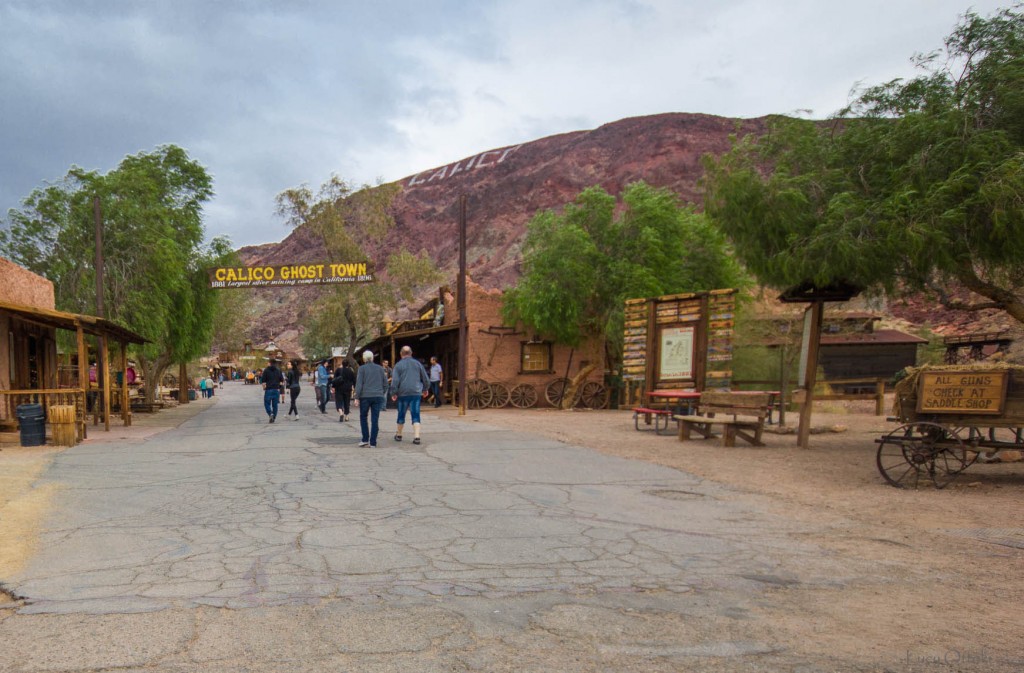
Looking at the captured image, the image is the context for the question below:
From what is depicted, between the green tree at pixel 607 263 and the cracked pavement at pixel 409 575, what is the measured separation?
14.5 m

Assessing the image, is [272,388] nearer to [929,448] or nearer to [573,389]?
[573,389]

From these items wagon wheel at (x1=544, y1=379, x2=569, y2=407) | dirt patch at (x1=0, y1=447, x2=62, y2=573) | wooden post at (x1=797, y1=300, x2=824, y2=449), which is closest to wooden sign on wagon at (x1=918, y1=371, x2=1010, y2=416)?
wooden post at (x1=797, y1=300, x2=824, y2=449)

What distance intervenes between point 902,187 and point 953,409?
3395 millimetres

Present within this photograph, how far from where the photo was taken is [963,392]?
8.40 meters

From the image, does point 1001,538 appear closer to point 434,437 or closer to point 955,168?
point 955,168

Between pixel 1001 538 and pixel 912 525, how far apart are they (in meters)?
0.69

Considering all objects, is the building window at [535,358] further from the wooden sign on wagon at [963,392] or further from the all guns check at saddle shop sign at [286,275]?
the wooden sign on wagon at [963,392]

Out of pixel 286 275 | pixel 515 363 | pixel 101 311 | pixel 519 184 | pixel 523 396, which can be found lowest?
pixel 523 396

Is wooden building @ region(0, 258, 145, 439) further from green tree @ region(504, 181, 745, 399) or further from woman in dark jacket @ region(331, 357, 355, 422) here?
green tree @ region(504, 181, 745, 399)

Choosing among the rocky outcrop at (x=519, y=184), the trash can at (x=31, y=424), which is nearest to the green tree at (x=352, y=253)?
the trash can at (x=31, y=424)

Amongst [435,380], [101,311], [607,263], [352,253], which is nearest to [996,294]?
[607,263]

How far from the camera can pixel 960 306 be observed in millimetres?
11688

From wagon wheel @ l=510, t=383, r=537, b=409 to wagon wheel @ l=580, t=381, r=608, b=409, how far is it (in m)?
1.83

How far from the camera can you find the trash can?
44.9ft
